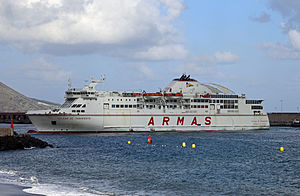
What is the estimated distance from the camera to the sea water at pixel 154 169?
23047 mm

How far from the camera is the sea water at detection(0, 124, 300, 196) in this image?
75.6ft

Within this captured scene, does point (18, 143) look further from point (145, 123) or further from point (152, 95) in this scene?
point (152, 95)

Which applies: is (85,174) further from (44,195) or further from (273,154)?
(273,154)

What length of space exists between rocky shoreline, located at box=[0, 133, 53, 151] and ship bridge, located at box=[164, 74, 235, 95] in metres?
31.9

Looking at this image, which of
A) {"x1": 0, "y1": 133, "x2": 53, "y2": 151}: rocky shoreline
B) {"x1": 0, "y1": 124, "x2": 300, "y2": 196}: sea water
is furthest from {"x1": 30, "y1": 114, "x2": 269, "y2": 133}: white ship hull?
{"x1": 0, "y1": 133, "x2": 53, "y2": 151}: rocky shoreline

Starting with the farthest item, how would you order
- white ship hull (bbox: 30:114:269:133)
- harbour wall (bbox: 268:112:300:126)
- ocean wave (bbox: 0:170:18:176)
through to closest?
1. harbour wall (bbox: 268:112:300:126)
2. white ship hull (bbox: 30:114:269:133)
3. ocean wave (bbox: 0:170:18:176)

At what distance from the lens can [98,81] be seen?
6300 centimetres

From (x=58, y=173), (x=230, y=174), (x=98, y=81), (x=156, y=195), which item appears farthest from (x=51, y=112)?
(x=156, y=195)

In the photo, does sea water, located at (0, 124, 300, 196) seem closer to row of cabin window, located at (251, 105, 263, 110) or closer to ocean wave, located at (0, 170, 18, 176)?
ocean wave, located at (0, 170, 18, 176)

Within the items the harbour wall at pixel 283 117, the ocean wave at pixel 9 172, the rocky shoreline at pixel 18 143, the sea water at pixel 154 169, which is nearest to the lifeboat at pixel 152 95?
the sea water at pixel 154 169

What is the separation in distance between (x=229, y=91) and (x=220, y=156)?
114 feet

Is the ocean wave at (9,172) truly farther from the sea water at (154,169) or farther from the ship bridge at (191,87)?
the ship bridge at (191,87)

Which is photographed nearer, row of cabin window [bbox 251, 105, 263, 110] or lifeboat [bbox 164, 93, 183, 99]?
lifeboat [bbox 164, 93, 183, 99]

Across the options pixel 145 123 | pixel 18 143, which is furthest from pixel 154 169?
pixel 145 123
